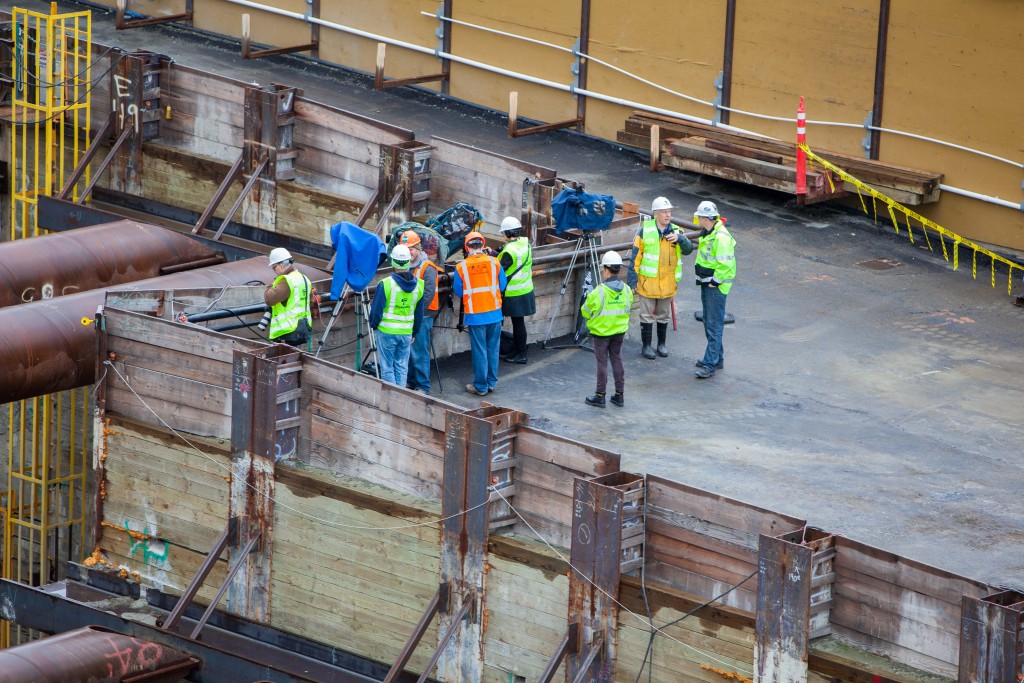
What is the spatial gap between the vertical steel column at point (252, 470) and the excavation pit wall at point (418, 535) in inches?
1.2

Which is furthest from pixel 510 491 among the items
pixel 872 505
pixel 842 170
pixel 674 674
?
pixel 842 170

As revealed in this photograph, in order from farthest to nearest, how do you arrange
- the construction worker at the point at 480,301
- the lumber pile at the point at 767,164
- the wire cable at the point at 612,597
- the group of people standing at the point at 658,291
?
1. the lumber pile at the point at 767,164
2. the construction worker at the point at 480,301
3. the group of people standing at the point at 658,291
4. the wire cable at the point at 612,597

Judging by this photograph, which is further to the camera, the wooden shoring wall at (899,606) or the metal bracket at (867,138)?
the metal bracket at (867,138)

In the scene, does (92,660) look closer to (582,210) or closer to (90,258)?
(90,258)

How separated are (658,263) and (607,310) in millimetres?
1491

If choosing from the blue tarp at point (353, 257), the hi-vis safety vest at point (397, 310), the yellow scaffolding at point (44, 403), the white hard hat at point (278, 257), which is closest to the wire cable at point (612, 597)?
the hi-vis safety vest at point (397, 310)

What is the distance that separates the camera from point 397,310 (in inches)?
685

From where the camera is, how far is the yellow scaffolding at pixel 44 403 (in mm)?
21641

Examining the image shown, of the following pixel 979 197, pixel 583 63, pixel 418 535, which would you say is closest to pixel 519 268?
pixel 418 535

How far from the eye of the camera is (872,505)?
51.1 feet

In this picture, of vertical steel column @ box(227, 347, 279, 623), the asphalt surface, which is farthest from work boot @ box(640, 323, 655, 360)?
vertical steel column @ box(227, 347, 279, 623)

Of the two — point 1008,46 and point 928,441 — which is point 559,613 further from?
point 1008,46

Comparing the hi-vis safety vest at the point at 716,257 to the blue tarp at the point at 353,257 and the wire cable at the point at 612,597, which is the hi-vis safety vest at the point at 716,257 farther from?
the wire cable at the point at 612,597

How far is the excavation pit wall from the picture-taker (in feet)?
43.1
